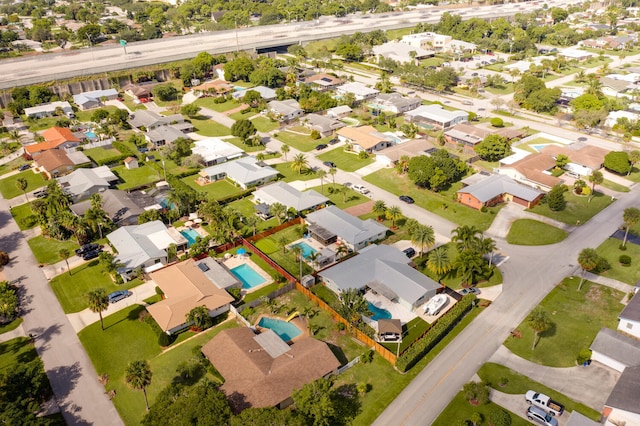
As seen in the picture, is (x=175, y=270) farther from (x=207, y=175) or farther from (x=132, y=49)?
(x=132, y=49)

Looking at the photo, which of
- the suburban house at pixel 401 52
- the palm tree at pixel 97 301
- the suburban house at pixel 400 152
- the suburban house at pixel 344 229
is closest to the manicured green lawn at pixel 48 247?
the palm tree at pixel 97 301

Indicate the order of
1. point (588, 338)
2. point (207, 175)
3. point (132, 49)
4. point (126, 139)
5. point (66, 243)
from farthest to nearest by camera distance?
1. point (132, 49)
2. point (126, 139)
3. point (207, 175)
4. point (66, 243)
5. point (588, 338)

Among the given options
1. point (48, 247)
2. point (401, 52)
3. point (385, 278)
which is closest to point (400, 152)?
point (385, 278)

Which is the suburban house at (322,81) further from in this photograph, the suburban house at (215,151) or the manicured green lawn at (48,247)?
the manicured green lawn at (48,247)

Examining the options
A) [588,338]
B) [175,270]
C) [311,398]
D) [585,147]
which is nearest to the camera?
[311,398]

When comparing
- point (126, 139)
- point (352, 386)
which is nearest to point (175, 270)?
point (352, 386)

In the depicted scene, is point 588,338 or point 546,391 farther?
point 588,338
